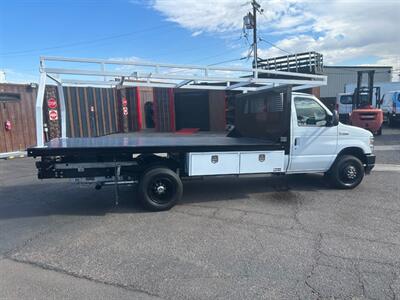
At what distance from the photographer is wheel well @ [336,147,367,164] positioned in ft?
23.6

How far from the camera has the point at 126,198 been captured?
269 inches

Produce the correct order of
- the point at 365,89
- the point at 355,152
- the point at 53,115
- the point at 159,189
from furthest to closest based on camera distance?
the point at 365,89
the point at 53,115
the point at 355,152
the point at 159,189

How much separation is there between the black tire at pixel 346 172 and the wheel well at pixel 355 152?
105 mm

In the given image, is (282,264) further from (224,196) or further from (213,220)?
(224,196)

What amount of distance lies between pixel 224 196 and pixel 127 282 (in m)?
3.62

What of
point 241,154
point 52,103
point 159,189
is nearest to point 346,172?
point 241,154

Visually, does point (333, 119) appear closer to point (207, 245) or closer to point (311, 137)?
point (311, 137)

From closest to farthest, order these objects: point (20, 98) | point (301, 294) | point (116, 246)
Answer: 1. point (301, 294)
2. point (116, 246)
3. point (20, 98)

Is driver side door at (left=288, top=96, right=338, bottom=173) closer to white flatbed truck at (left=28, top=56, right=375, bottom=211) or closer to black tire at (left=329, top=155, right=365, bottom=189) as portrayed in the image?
white flatbed truck at (left=28, top=56, right=375, bottom=211)

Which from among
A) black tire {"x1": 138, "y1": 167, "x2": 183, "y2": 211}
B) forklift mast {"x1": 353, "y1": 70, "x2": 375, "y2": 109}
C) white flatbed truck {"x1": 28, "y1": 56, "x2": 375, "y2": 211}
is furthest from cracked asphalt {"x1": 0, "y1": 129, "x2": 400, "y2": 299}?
forklift mast {"x1": 353, "y1": 70, "x2": 375, "y2": 109}

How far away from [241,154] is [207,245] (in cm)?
225

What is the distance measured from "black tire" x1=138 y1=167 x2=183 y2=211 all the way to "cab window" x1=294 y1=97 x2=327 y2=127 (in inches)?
113

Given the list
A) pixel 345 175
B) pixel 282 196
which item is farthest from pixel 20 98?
pixel 345 175

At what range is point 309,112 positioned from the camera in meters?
6.85
